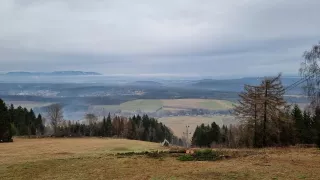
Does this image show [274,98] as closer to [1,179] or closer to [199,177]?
[199,177]

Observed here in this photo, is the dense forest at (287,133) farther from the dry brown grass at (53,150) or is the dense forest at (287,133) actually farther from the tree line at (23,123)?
the tree line at (23,123)

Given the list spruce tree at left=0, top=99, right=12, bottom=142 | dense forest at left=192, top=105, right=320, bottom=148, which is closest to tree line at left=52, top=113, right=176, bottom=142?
spruce tree at left=0, top=99, right=12, bottom=142

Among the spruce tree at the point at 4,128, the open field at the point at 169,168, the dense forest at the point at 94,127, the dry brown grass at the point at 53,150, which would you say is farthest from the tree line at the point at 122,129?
the open field at the point at 169,168

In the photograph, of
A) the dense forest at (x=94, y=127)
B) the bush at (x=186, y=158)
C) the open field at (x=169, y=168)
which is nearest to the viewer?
the open field at (x=169, y=168)

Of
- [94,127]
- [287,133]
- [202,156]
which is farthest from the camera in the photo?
[94,127]

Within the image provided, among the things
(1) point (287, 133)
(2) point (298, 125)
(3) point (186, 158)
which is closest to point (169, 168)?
(3) point (186, 158)

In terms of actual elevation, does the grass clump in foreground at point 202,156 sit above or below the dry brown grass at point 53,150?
above

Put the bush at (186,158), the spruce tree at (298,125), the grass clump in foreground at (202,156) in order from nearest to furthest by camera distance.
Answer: the bush at (186,158), the grass clump in foreground at (202,156), the spruce tree at (298,125)

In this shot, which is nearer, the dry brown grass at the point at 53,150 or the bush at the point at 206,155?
the bush at the point at 206,155

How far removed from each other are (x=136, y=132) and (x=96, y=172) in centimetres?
8001

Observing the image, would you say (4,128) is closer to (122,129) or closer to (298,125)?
(298,125)

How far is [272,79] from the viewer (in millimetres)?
35594

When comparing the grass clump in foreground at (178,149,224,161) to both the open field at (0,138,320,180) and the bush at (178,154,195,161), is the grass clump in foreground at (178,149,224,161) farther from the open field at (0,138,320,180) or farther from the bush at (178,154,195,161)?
the open field at (0,138,320,180)

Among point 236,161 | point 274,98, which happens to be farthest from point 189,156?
point 274,98
